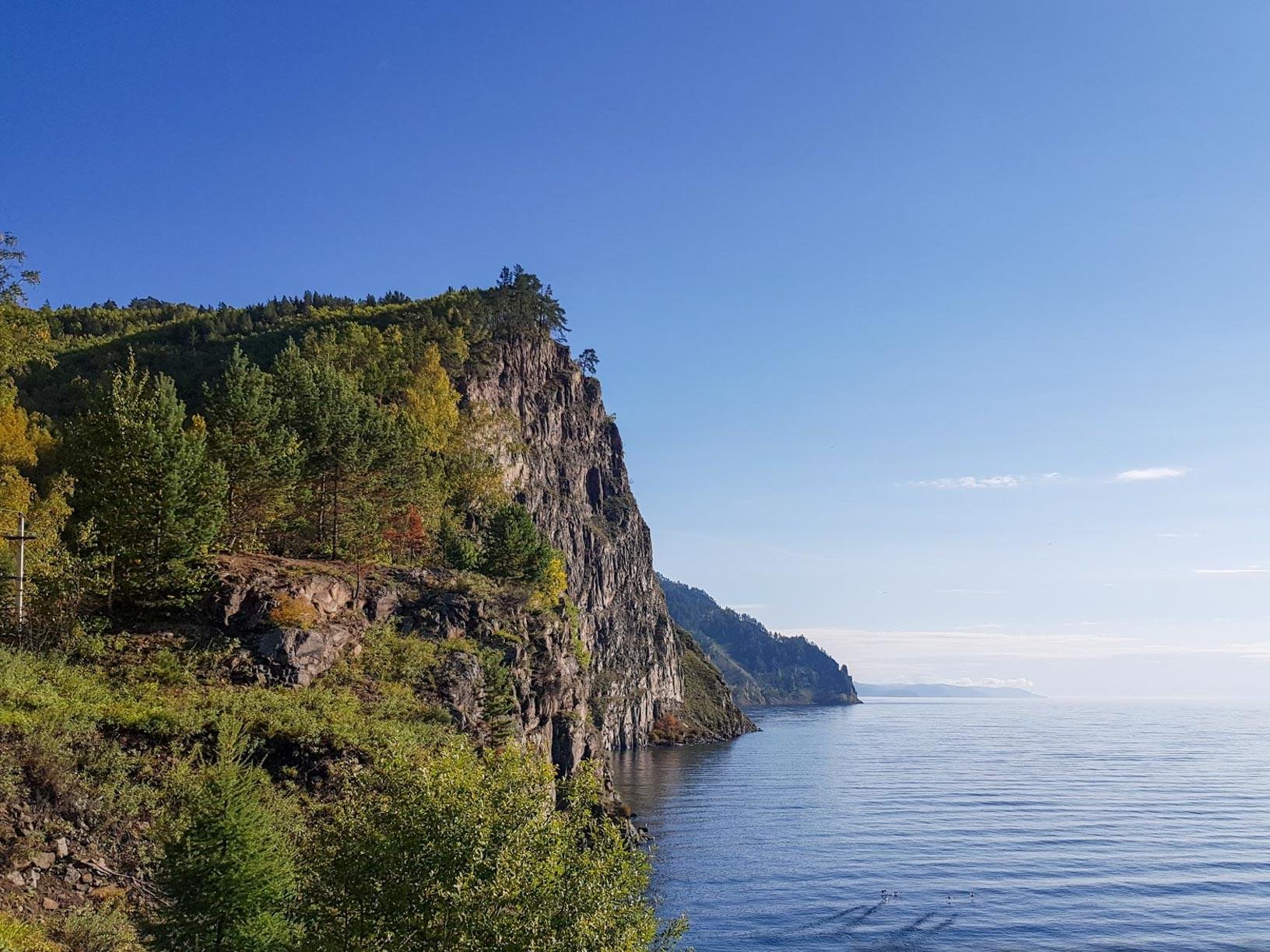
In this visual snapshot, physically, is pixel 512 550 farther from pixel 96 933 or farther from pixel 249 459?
pixel 96 933

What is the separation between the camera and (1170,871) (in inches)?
2650

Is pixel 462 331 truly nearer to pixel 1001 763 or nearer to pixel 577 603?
pixel 577 603

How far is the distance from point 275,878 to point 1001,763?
14777 cm

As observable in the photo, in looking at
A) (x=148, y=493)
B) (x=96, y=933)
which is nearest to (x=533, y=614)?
(x=148, y=493)

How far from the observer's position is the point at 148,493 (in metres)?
47.1

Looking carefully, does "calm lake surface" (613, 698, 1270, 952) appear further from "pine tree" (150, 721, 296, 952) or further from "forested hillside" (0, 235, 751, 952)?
"pine tree" (150, 721, 296, 952)

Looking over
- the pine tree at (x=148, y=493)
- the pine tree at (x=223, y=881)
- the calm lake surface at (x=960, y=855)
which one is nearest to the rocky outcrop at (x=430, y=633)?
the pine tree at (x=148, y=493)

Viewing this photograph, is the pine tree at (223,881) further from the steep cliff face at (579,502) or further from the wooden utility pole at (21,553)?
the steep cliff face at (579,502)

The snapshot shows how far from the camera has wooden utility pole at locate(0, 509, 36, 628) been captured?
41.9 m

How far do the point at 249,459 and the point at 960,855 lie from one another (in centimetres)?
6735

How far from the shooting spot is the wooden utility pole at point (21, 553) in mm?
41875

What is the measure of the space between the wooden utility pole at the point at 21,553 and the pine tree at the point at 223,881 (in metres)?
25.9

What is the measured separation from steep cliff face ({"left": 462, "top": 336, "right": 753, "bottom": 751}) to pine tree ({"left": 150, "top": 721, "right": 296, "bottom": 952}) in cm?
11255

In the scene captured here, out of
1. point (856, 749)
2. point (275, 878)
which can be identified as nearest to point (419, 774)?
point (275, 878)
